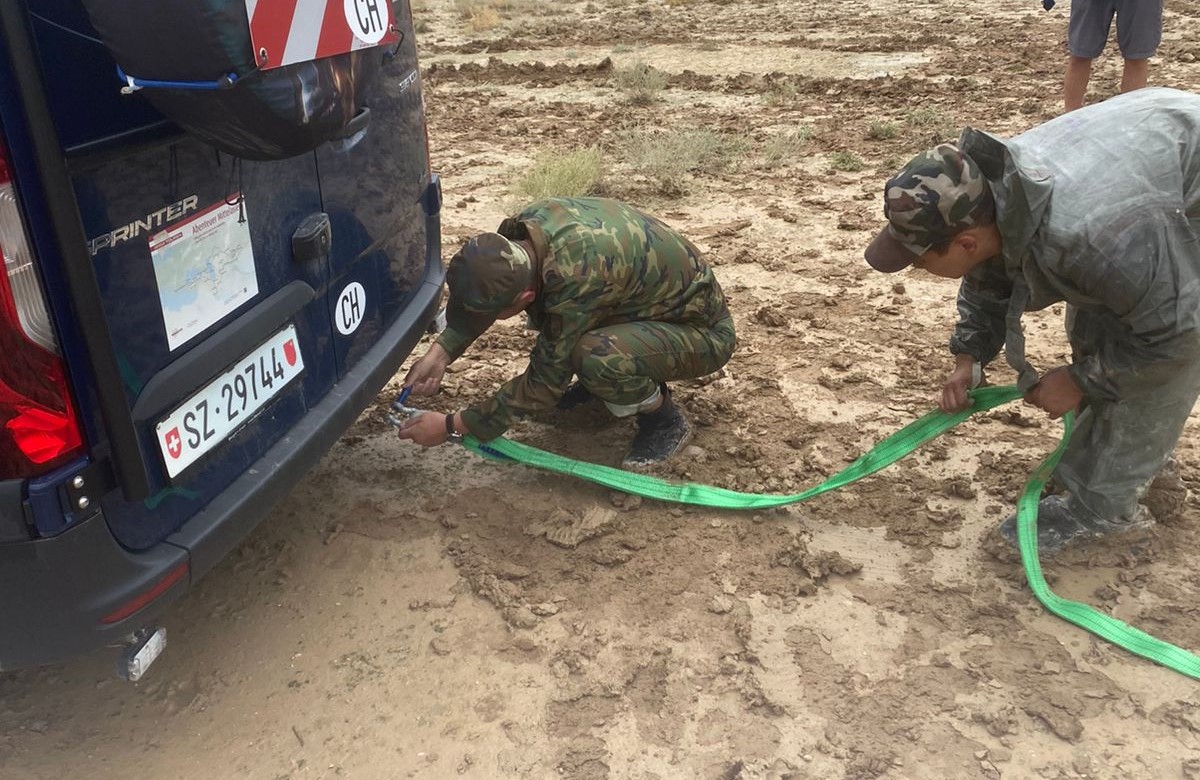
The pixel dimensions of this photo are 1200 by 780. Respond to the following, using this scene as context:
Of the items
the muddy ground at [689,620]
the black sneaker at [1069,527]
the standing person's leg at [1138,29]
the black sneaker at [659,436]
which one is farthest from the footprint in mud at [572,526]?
the standing person's leg at [1138,29]

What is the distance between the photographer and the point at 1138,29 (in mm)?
5969

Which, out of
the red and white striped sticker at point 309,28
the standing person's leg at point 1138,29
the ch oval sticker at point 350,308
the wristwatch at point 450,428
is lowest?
the wristwatch at point 450,428

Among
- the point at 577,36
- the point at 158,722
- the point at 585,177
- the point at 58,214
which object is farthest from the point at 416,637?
the point at 577,36

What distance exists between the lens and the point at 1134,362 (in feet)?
7.93

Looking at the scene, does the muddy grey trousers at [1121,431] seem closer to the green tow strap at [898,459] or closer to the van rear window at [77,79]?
the green tow strap at [898,459]

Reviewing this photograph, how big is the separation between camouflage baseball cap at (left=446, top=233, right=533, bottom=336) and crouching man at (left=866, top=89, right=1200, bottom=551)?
3.13 feet

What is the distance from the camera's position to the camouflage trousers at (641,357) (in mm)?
3049

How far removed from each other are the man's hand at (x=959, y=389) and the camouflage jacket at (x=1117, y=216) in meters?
0.49

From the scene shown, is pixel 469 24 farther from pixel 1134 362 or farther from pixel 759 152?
pixel 1134 362

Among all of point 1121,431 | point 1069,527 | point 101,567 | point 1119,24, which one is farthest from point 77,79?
point 1119,24

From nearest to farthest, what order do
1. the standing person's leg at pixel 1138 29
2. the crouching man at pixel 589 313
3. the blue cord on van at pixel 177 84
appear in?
1. the blue cord on van at pixel 177 84
2. the crouching man at pixel 589 313
3. the standing person's leg at pixel 1138 29

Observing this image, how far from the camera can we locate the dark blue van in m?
1.63

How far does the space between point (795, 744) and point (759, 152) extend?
521 cm

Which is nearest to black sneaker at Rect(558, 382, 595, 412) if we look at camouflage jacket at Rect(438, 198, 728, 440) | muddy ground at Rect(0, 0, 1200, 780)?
muddy ground at Rect(0, 0, 1200, 780)
